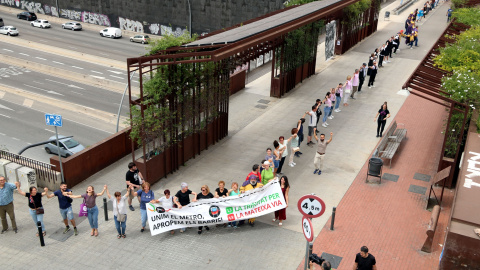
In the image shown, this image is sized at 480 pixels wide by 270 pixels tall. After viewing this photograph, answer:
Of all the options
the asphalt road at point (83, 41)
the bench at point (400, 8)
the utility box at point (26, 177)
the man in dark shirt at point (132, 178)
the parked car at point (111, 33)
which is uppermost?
the bench at point (400, 8)

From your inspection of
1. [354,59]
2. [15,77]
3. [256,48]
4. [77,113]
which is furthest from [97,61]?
[256,48]

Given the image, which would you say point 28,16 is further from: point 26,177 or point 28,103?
point 26,177

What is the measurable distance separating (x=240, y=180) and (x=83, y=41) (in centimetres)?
4330

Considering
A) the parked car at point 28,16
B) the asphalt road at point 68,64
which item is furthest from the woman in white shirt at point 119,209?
the parked car at point 28,16

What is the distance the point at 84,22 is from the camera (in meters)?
66.6

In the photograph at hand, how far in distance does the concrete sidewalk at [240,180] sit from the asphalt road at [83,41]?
26.0 metres

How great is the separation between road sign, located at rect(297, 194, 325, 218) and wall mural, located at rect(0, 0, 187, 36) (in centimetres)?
5066

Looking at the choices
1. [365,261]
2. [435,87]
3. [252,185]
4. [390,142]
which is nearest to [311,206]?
[365,261]

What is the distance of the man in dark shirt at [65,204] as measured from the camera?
12227 millimetres

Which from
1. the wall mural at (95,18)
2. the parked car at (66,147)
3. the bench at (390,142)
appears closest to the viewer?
the bench at (390,142)

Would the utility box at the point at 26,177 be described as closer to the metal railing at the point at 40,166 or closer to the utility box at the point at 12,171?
the utility box at the point at 12,171

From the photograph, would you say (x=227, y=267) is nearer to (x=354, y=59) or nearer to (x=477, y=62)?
(x=477, y=62)

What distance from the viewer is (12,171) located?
15.0 metres

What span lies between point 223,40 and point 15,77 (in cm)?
2622
